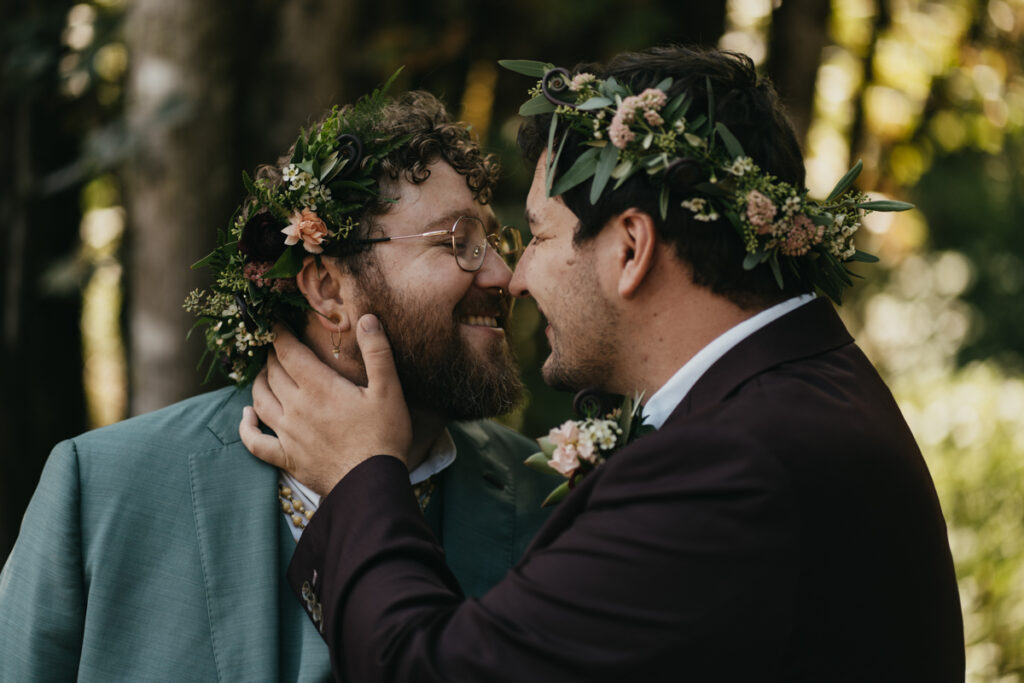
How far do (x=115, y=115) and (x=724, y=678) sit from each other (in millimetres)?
6407

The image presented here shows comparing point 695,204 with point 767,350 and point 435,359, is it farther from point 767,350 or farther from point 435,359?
point 435,359

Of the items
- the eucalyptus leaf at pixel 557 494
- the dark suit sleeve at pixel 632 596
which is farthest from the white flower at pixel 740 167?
the eucalyptus leaf at pixel 557 494

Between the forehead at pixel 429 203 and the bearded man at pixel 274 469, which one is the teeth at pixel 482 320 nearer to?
the bearded man at pixel 274 469

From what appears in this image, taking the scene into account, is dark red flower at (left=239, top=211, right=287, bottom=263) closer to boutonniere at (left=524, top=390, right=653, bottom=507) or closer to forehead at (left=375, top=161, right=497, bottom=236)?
forehead at (left=375, top=161, right=497, bottom=236)

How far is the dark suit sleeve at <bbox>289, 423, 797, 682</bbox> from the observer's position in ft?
6.10

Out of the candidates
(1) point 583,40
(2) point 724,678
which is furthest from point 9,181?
(2) point 724,678

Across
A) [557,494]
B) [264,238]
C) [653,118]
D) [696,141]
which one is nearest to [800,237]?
[696,141]

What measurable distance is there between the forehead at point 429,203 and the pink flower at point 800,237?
1093 mm

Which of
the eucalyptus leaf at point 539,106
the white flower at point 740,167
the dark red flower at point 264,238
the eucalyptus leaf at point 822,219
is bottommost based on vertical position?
the dark red flower at point 264,238

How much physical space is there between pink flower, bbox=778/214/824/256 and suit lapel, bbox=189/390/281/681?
4.98ft

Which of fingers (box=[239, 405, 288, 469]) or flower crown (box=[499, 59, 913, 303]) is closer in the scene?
flower crown (box=[499, 59, 913, 303])

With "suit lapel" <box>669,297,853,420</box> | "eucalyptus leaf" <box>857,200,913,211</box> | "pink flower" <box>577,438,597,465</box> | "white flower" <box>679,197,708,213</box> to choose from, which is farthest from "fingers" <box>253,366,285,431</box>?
"eucalyptus leaf" <box>857,200,913,211</box>

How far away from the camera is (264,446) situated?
273cm

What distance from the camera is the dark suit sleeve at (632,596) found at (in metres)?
1.86
